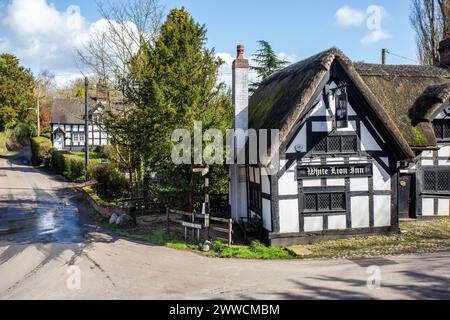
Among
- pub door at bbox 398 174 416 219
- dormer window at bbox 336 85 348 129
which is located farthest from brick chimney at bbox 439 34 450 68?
dormer window at bbox 336 85 348 129

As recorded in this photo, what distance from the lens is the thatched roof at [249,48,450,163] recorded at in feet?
43.9

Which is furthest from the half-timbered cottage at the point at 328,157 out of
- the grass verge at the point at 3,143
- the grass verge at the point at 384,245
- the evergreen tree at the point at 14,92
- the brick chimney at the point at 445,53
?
the grass verge at the point at 3,143

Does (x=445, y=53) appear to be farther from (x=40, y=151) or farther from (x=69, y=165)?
(x=40, y=151)

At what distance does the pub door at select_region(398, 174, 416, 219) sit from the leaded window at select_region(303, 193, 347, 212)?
4.54 meters

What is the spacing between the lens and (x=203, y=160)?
49.8ft

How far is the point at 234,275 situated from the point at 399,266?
4.40 meters

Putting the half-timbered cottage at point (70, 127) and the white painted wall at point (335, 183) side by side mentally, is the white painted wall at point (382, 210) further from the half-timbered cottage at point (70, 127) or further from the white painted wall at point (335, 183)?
the half-timbered cottage at point (70, 127)

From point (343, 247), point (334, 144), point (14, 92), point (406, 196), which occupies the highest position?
point (14, 92)

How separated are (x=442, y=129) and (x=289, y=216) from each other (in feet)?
27.8

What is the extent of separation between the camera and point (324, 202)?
547 inches

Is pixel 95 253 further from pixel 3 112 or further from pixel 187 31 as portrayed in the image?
pixel 3 112

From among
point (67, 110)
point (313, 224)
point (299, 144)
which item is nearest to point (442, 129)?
point (299, 144)

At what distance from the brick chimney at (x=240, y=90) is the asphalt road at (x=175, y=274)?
5.74 m

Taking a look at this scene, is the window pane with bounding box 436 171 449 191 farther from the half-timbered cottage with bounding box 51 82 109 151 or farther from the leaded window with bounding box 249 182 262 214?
the half-timbered cottage with bounding box 51 82 109 151
